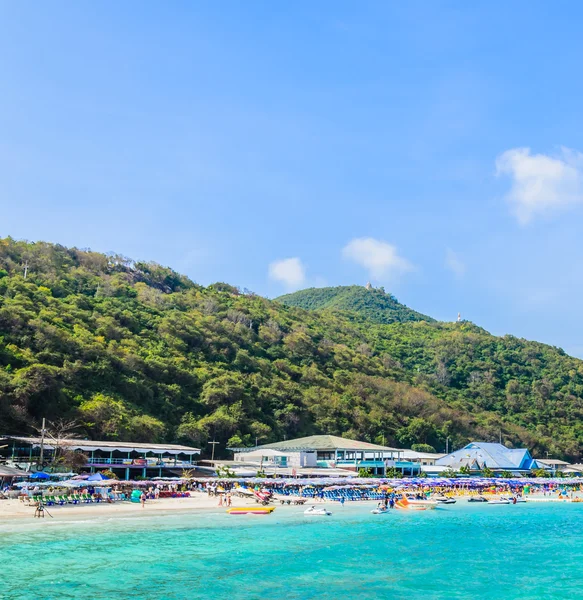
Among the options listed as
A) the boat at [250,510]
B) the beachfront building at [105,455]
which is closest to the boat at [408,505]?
the boat at [250,510]

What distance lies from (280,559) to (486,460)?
67.2 metres

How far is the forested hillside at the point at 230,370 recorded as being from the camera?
75062 millimetres

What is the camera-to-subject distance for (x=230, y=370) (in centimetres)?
10256

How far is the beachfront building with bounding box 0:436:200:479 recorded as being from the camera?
54.7 metres

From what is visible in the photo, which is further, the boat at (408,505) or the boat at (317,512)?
the boat at (408,505)

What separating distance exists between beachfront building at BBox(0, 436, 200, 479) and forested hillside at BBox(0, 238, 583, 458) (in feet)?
22.2

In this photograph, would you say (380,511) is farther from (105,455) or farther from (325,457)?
(105,455)

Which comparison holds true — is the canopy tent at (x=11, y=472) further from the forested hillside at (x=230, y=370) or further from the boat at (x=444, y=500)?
the boat at (x=444, y=500)

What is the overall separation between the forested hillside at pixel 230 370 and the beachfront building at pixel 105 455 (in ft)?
22.2


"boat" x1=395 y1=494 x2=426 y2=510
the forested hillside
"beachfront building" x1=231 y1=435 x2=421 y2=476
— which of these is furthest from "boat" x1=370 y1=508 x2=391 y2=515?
the forested hillside

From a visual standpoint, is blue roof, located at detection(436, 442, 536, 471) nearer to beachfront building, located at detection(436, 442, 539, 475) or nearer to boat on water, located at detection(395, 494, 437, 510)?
beachfront building, located at detection(436, 442, 539, 475)

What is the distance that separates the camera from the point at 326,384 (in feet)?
367

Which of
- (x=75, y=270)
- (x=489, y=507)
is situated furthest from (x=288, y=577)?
(x=75, y=270)

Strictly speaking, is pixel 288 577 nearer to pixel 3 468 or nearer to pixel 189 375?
pixel 3 468
